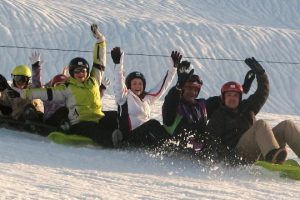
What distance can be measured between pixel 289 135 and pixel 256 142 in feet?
0.95

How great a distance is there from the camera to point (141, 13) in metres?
25.6

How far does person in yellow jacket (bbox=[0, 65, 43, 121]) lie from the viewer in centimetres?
672

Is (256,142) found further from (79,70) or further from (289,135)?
(79,70)

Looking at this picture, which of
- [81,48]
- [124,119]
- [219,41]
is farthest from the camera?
[219,41]

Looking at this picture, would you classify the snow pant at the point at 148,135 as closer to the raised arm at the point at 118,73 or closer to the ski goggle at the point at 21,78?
the raised arm at the point at 118,73

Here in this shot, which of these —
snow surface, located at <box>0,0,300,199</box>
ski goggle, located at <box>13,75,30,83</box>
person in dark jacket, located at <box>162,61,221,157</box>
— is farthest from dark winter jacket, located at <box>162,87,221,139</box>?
ski goggle, located at <box>13,75,30,83</box>

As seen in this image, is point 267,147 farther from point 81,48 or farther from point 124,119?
point 81,48

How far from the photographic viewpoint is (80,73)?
6.34 m

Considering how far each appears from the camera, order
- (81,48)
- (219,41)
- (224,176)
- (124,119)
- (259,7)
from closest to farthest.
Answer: (224,176) < (124,119) < (81,48) < (219,41) < (259,7)

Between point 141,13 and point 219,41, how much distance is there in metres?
3.72

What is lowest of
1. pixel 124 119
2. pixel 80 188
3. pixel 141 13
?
pixel 80 188

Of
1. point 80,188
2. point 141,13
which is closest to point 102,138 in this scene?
point 80,188

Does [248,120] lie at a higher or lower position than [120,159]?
higher

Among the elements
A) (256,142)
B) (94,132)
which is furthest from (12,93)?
(256,142)
